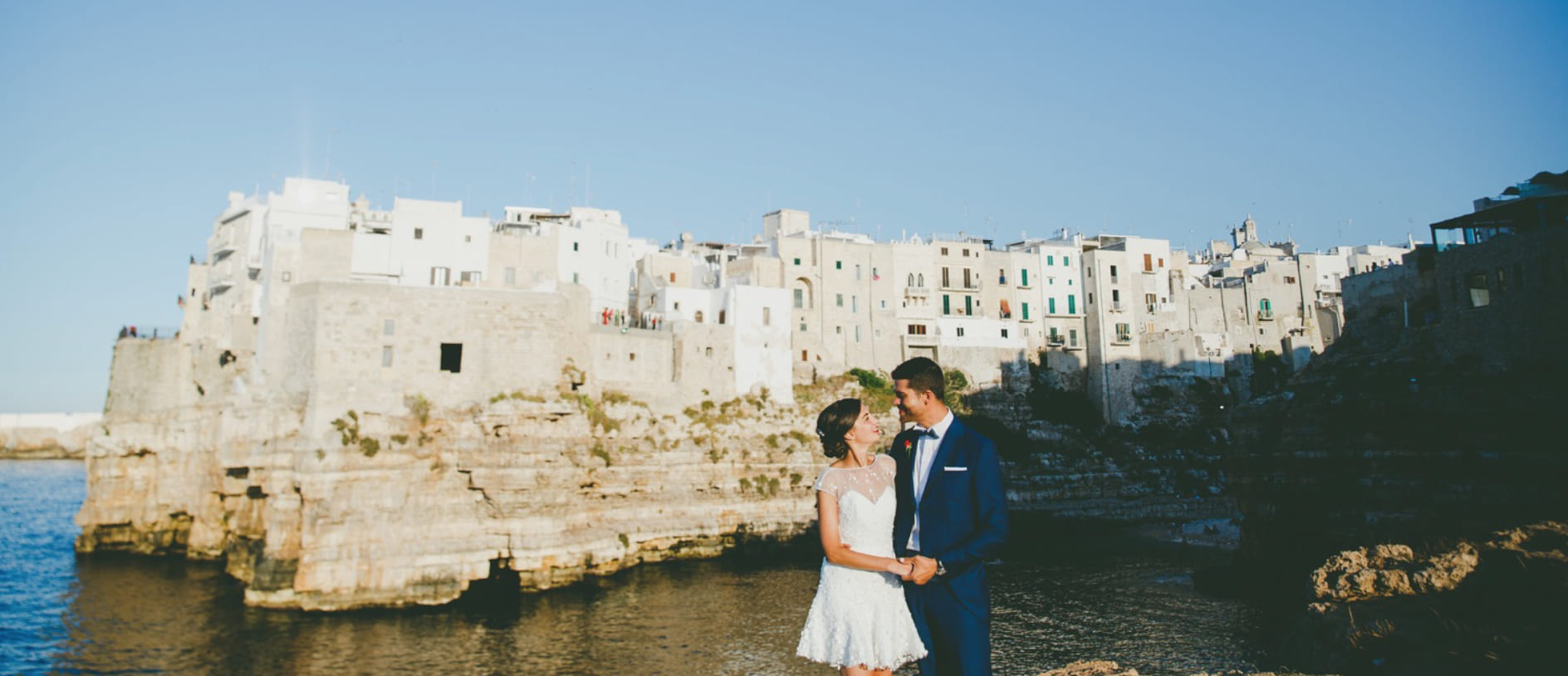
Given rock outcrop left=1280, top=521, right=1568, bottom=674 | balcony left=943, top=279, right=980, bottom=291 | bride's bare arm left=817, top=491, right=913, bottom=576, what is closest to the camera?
bride's bare arm left=817, top=491, right=913, bottom=576

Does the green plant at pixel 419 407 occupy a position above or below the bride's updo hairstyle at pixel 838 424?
above

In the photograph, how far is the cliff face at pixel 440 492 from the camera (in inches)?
1294

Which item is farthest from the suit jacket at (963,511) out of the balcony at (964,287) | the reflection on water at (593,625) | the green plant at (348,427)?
the balcony at (964,287)

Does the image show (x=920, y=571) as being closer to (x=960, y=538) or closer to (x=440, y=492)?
(x=960, y=538)

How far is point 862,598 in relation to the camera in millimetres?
6832

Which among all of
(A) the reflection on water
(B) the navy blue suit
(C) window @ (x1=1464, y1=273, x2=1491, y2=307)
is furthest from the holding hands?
(C) window @ (x1=1464, y1=273, x2=1491, y2=307)

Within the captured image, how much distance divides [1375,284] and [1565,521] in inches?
696

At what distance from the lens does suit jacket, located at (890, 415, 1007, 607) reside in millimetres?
6688

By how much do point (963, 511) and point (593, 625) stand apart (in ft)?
87.7

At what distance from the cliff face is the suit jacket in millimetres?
30411

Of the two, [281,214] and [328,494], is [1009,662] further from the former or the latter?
[281,214]

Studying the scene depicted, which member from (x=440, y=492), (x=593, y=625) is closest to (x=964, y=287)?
(x=440, y=492)

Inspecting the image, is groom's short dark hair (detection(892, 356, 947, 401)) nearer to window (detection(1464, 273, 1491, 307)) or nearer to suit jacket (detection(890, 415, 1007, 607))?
suit jacket (detection(890, 415, 1007, 607))

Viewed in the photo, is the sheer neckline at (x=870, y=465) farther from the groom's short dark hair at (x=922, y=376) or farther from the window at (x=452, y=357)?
the window at (x=452, y=357)
